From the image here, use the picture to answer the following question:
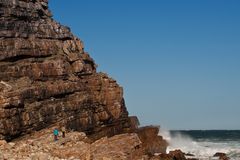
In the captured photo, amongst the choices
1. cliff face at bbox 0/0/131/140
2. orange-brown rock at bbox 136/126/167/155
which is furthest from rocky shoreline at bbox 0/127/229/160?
orange-brown rock at bbox 136/126/167/155

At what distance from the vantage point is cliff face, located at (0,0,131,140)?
173ft

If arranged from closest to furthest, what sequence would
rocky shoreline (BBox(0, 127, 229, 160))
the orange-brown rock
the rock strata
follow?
rocky shoreline (BBox(0, 127, 229, 160)) < the rock strata < the orange-brown rock

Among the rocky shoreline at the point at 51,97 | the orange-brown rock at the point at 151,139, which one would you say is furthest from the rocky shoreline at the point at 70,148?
the orange-brown rock at the point at 151,139

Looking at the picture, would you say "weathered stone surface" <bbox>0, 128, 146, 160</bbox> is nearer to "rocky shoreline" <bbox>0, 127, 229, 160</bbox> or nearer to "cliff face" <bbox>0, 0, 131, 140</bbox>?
"rocky shoreline" <bbox>0, 127, 229, 160</bbox>

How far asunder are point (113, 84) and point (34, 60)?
38.4 feet

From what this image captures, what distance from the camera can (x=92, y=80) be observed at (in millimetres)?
65250

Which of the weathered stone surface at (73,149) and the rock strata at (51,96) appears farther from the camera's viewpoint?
the rock strata at (51,96)

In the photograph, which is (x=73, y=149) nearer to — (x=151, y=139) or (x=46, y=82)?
(x=46, y=82)

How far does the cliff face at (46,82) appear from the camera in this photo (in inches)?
2082

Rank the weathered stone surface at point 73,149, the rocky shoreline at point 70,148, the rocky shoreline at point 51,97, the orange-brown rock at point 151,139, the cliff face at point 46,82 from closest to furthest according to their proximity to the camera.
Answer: the rocky shoreline at point 70,148, the weathered stone surface at point 73,149, the rocky shoreline at point 51,97, the cliff face at point 46,82, the orange-brown rock at point 151,139

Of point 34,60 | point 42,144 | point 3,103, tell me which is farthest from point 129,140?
point 34,60

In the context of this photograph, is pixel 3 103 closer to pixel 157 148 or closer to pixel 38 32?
pixel 38 32

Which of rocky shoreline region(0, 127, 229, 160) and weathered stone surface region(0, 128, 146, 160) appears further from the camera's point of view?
weathered stone surface region(0, 128, 146, 160)

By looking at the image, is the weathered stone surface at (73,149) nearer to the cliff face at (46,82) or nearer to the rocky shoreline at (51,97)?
the rocky shoreline at (51,97)
